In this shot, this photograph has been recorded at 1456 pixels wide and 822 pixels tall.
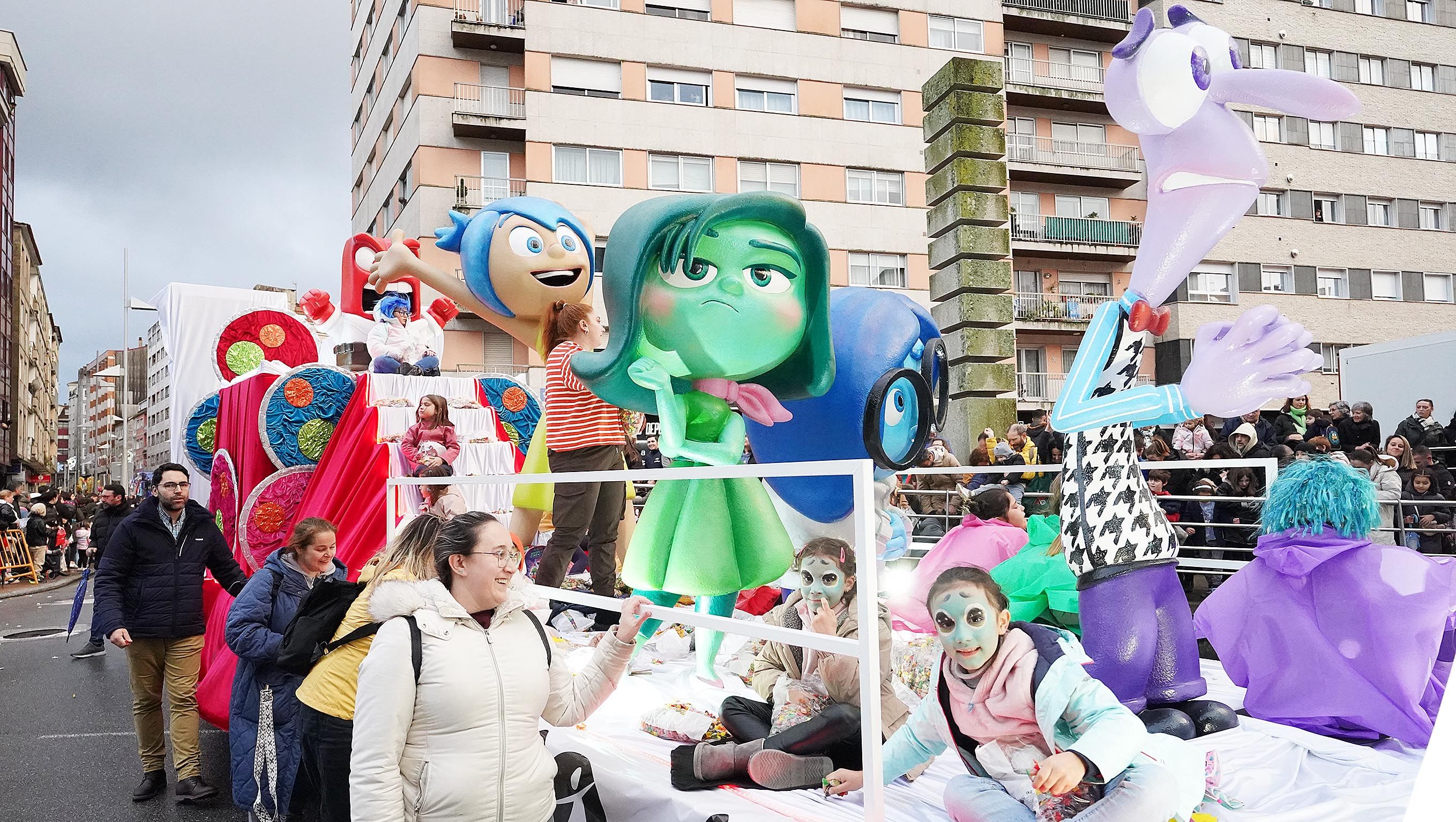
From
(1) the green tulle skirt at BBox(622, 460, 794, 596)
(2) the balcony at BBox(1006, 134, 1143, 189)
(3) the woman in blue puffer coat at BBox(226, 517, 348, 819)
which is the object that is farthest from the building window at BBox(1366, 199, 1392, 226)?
(3) the woman in blue puffer coat at BBox(226, 517, 348, 819)

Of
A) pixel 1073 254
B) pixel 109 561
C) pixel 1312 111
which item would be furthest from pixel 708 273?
pixel 1073 254

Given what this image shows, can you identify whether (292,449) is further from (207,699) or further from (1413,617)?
(1413,617)

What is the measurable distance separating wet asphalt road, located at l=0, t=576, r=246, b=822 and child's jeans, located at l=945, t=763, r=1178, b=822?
11.0ft

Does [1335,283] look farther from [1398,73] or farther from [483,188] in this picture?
[483,188]

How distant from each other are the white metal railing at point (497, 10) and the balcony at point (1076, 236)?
11570 millimetres

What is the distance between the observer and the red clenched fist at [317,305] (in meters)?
7.76

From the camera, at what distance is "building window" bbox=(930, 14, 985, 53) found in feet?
71.3

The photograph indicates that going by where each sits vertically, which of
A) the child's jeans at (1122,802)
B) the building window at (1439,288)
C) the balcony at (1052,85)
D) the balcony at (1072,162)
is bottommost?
the child's jeans at (1122,802)

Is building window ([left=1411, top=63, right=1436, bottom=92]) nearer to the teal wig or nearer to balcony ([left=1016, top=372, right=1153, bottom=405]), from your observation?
balcony ([left=1016, top=372, right=1153, bottom=405])

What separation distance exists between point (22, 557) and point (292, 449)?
14.2m

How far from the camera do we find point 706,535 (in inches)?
142

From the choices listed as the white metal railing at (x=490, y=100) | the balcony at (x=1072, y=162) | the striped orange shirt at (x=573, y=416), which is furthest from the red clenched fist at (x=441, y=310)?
the balcony at (x=1072, y=162)

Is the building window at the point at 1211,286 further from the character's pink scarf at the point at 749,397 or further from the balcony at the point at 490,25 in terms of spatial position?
the character's pink scarf at the point at 749,397

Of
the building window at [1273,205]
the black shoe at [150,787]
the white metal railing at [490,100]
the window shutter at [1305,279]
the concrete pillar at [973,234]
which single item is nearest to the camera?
the black shoe at [150,787]
